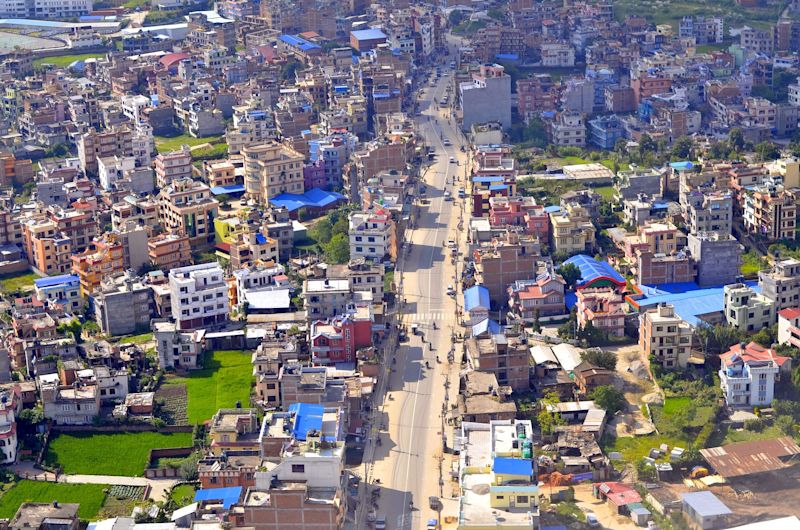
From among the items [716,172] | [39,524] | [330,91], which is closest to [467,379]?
[39,524]

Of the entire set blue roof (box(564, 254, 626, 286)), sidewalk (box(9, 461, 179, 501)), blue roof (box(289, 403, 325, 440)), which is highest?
blue roof (box(289, 403, 325, 440))

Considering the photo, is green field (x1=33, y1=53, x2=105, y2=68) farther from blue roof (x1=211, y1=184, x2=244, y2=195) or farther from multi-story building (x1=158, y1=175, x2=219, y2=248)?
multi-story building (x1=158, y1=175, x2=219, y2=248)

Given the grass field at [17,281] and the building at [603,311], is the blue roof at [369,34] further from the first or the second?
the building at [603,311]

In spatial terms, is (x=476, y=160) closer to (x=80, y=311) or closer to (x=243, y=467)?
(x=80, y=311)

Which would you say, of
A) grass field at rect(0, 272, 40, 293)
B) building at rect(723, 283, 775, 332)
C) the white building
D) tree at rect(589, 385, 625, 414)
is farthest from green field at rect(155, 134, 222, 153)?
tree at rect(589, 385, 625, 414)

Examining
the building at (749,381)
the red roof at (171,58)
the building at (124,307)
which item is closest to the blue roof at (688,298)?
the building at (749,381)

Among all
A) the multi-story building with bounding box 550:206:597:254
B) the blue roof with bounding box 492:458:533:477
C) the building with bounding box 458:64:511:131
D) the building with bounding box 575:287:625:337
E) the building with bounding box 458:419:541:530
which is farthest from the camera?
the building with bounding box 458:64:511:131
